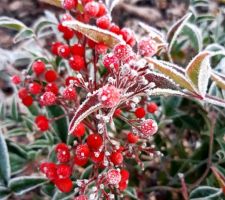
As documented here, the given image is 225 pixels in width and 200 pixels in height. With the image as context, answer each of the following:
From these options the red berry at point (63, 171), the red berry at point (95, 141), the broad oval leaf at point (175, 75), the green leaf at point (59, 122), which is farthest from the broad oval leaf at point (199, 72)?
the green leaf at point (59, 122)

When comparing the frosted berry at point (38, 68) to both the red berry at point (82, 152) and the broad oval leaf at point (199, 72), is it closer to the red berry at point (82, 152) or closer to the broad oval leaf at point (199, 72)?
the red berry at point (82, 152)

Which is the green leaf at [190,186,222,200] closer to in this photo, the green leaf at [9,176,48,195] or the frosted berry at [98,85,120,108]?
the green leaf at [9,176,48,195]

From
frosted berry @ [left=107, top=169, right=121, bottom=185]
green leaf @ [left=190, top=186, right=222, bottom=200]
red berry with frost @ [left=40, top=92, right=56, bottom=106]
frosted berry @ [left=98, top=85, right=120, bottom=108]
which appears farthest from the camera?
green leaf @ [left=190, top=186, right=222, bottom=200]

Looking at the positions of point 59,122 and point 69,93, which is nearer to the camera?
point 69,93

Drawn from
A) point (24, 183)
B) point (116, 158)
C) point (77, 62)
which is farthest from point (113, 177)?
point (24, 183)

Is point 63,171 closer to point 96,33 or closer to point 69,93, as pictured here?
point 69,93

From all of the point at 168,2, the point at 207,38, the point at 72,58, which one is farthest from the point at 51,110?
the point at 168,2

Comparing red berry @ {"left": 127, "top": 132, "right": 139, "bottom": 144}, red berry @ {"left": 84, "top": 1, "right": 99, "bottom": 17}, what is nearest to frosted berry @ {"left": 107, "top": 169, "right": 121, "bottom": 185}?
red berry @ {"left": 127, "top": 132, "right": 139, "bottom": 144}
